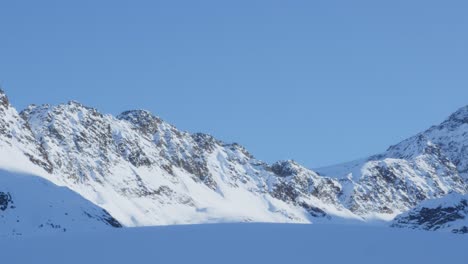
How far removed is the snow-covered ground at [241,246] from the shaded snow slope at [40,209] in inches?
2303

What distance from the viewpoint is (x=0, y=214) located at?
79.6 metres

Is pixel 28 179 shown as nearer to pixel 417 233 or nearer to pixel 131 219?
pixel 131 219

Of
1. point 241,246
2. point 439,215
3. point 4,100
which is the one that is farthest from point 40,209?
point 439,215

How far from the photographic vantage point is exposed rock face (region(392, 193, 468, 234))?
489ft

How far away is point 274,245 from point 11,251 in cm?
586

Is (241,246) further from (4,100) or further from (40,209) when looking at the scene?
(4,100)

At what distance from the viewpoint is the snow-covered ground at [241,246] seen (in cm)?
1588

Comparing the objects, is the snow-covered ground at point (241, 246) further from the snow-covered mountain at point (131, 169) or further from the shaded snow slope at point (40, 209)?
the snow-covered mountain at point (131, 169)

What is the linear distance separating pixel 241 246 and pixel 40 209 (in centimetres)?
7124

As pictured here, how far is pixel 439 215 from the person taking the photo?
15462 cm

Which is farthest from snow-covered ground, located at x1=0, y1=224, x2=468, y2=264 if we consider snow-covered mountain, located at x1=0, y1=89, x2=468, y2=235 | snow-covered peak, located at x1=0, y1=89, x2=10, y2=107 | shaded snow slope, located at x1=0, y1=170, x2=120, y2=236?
snow-covered peak, located at x1=0, y1=89, x2=10, y2=107

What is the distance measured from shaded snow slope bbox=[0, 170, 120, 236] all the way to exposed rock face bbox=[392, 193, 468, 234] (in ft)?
254

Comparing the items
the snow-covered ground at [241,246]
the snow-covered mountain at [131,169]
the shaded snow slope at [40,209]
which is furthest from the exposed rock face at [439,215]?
the snow-covered ground at [241,246]

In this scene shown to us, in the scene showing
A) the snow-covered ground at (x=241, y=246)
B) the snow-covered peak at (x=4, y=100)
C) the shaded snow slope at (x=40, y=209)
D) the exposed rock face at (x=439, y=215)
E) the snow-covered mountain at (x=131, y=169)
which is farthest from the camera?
the exposed rock face at (x=439, y=215)
